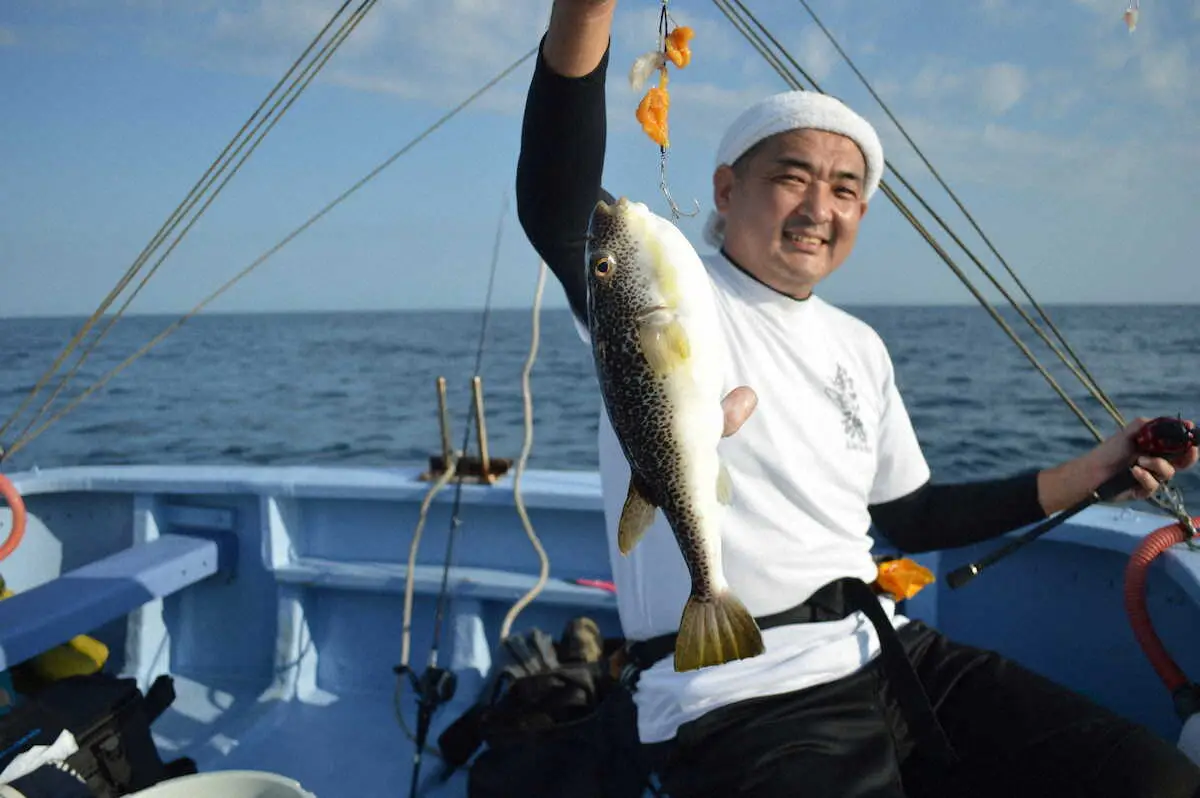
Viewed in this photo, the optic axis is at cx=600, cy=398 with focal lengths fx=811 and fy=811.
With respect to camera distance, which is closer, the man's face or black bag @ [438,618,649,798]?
the man's face

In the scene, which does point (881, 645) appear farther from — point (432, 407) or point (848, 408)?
point (432, 407)

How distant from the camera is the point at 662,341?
4.59ft

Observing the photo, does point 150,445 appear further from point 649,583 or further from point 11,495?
point 649,583

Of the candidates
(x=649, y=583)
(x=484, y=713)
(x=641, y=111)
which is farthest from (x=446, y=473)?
(x=641, y=111)

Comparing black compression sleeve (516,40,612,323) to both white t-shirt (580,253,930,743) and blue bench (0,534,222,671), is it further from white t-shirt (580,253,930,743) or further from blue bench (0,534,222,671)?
blue bench (0,534,222,671)

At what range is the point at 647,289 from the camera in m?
1.40

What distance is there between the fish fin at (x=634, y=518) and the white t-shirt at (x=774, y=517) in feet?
1.81

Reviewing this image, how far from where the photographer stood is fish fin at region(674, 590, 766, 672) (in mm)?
1582

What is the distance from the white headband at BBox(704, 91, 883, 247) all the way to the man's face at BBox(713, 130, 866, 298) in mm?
26

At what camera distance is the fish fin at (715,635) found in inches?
62.3

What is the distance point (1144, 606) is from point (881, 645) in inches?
44.0

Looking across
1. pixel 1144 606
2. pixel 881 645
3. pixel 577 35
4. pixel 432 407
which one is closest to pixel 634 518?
pixel 577 35

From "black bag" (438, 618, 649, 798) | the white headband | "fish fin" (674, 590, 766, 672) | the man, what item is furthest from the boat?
"fish fin" (674, 590, 766, 672)

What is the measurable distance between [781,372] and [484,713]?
1836mm
